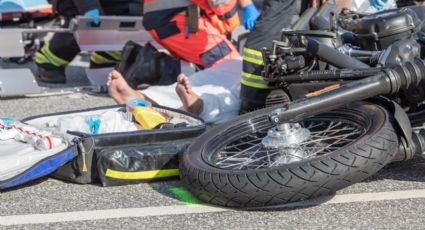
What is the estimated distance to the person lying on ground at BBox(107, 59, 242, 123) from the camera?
16.1ft

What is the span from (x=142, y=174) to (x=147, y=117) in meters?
0.62

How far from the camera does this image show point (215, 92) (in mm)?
5098

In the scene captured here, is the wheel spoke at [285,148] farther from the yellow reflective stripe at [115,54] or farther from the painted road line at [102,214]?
the yellow reflective stripe at [115,54]

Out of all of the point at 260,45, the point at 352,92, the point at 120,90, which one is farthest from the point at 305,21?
the point at 120,90

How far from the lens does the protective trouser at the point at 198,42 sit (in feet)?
19.3

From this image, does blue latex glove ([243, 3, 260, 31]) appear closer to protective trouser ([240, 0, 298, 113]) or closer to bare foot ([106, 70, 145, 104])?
protective trouser ([240, 0, 298, 113])

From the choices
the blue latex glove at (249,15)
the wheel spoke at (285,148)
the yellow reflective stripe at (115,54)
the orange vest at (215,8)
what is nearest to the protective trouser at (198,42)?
the orange vest at (215,8)

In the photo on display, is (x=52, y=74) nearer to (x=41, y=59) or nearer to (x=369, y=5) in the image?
(x=41, y=59)

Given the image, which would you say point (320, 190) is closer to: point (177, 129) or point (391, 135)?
point (391, 135)

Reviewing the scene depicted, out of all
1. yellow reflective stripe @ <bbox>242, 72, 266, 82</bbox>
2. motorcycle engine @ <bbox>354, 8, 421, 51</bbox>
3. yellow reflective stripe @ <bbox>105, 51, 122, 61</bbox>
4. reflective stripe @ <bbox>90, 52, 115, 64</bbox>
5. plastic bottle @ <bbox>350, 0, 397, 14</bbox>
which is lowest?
reflective stripe @ <bbox>90, 52, 115, 64</bbox>

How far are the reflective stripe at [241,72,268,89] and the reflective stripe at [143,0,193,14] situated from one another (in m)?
1.41

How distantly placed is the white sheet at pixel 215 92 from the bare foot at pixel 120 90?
14 cm

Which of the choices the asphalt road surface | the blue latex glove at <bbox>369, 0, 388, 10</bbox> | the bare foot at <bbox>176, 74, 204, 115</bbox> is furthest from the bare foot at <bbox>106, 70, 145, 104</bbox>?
the blue latex glove at <bbox>369, 0, 388, 10</bbox>

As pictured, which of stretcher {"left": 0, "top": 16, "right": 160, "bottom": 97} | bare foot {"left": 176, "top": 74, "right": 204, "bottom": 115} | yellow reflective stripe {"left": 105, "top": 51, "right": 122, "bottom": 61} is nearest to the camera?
bare foot {"left": 176, "top": 74, "right": 204, "bottom": 115}
